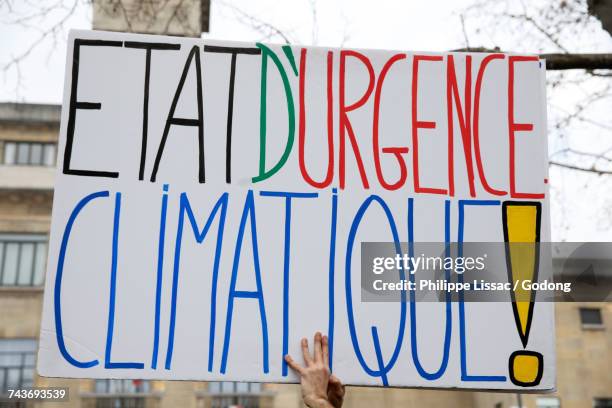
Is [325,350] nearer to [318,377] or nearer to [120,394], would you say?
[318,377]

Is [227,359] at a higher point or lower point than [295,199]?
lower

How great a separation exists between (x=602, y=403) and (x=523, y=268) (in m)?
24.6

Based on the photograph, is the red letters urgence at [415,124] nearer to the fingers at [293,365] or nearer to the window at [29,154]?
the fingers at [293,365]

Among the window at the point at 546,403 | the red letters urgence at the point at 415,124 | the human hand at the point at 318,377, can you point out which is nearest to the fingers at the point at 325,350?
the human hand at the point at 318,377

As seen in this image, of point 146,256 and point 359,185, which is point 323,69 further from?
point 146,256

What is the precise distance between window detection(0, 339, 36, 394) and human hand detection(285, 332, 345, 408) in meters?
19.5

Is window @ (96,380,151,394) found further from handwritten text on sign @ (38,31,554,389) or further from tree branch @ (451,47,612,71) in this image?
handwritten text on sign @ (38,31,554,389)

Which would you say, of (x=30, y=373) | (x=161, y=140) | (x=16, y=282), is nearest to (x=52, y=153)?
(x=16, y=282)

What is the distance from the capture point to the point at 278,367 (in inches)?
78.4

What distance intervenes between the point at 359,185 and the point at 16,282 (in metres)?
20.6

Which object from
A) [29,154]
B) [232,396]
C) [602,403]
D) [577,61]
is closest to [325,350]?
[577,61]

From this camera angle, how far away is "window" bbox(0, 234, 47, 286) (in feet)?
67.7

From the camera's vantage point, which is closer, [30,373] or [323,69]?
[323,69]

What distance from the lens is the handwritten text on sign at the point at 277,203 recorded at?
78.9 inches
